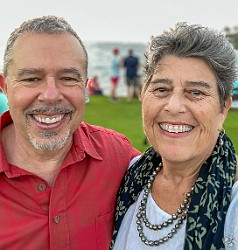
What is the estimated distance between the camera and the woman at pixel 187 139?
2.38 m

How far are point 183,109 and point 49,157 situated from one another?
0.92 meters

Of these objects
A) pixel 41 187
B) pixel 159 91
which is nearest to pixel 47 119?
pixel 41 187

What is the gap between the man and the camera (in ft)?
8.74

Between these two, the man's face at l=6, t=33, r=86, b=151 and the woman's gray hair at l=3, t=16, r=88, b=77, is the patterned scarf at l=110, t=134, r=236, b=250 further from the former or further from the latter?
the woman's gray hair at l=3, t=16, r=88, b=77

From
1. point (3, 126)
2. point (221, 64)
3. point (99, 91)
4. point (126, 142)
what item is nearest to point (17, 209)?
point (3, 126)

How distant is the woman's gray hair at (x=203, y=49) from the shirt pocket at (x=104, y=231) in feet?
3.08

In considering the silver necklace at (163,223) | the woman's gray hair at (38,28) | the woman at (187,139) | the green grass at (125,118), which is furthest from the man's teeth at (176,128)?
the green grass at (125,118)

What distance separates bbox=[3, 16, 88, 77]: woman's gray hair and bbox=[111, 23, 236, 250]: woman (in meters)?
0.57

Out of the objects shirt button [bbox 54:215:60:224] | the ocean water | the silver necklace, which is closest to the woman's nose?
the silver necklace

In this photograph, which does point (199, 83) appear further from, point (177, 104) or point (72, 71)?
point (72, 71)

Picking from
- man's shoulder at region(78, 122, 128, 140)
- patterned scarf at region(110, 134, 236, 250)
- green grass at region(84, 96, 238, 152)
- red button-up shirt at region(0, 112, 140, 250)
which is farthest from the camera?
green grass at region(84, 96, 238, 152)

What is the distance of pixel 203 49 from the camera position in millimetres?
2402

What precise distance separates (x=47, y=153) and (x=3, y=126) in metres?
0.40

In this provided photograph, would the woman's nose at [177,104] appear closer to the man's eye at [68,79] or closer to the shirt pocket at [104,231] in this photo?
the man's eye at [68,79]
